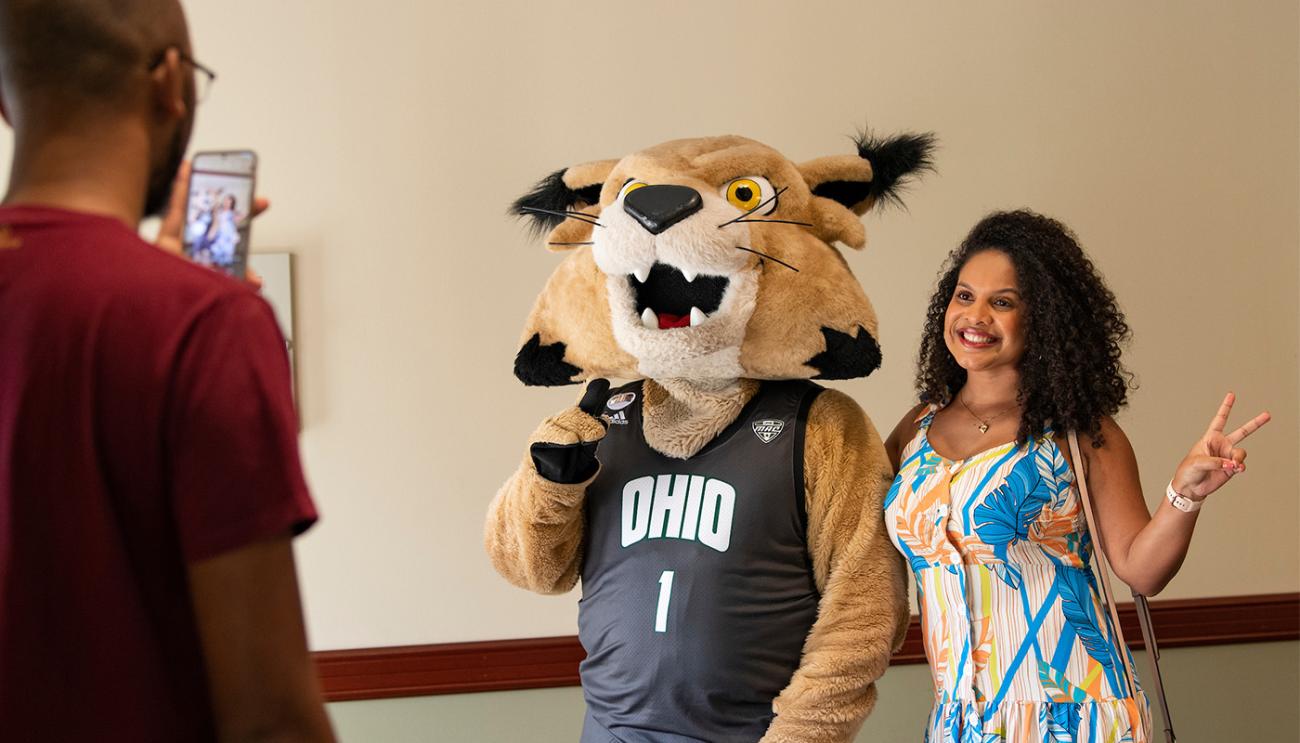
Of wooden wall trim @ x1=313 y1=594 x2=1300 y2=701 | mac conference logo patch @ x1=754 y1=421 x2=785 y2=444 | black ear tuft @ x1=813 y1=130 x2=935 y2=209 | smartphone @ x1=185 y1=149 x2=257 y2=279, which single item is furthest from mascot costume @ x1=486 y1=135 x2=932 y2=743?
smartphone @ x1=185 y1=149 x2=257 y2=279

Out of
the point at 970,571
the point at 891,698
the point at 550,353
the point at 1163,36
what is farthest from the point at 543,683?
the point at 1163,36

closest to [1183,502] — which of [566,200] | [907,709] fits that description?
[566,200]

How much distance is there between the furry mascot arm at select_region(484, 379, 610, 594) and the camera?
2.00m

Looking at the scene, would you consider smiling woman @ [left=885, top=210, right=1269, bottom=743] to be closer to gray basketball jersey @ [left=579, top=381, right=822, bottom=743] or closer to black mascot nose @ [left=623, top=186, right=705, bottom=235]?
gray basketball jersey @ [left=579, top=381, right=822, bottom=743]

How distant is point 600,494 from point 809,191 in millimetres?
668

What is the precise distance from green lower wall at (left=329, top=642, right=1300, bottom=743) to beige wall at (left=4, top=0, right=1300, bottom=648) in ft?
0.56

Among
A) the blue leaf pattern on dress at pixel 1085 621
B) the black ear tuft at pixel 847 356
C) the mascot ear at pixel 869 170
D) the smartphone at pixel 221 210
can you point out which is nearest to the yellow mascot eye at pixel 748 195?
the mascot ear at pixel 869 170

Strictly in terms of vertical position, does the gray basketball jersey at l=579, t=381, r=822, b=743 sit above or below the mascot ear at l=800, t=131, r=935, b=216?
below

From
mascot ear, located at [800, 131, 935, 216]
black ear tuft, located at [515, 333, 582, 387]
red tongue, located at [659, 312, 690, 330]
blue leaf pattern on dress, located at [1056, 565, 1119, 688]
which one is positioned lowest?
blue leaf pattern on dress, located at [1056, 565, 1119, 688]

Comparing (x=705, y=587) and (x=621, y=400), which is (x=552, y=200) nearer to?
(x=621, y=400)

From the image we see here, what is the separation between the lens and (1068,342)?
2.02 meters

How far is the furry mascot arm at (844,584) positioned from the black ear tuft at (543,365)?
17.8 inches

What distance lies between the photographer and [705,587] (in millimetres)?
2018

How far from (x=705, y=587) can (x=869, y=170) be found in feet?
2.72
